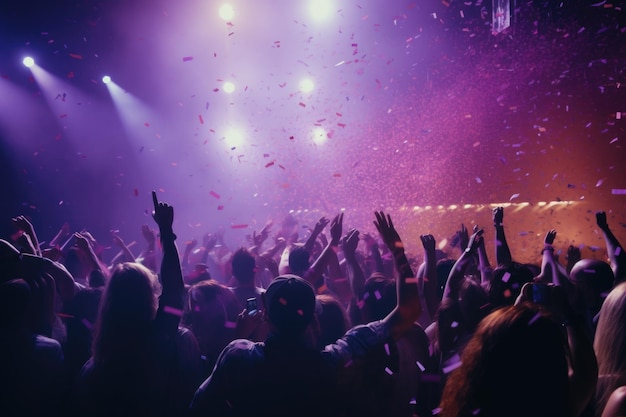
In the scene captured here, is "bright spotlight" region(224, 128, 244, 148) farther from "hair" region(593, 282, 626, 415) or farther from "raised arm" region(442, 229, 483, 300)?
"hair" region(593, 282, 626, 415)

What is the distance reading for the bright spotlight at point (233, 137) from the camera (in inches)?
627

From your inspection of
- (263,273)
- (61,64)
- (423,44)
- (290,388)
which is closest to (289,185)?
(423,44)

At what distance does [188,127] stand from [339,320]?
12.5 m

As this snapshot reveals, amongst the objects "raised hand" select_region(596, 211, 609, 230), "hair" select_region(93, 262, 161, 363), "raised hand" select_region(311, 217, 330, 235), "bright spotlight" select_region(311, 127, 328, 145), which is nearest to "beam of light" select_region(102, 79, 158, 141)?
"bright spotlight" select_region(311, 127, 328, 145)

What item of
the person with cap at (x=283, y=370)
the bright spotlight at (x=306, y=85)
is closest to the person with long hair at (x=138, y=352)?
the person with cap at (x=283, y=370)

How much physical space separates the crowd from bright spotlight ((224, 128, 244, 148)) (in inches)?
532

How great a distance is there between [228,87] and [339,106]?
4.47 m

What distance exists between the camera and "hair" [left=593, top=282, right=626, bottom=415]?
5.49ft

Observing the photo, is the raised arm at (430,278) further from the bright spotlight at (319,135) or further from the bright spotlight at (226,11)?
the bright spotlight at (319,135)

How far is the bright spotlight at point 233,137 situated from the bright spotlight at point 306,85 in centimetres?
357

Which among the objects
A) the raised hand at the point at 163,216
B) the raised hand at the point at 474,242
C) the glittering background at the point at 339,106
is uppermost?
the glittering background at the point at 339,106

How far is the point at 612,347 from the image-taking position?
1.72m

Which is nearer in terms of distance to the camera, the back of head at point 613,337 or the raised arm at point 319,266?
the back of head at point 613,337

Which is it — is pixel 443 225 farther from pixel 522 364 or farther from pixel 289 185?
pixel 522 364
